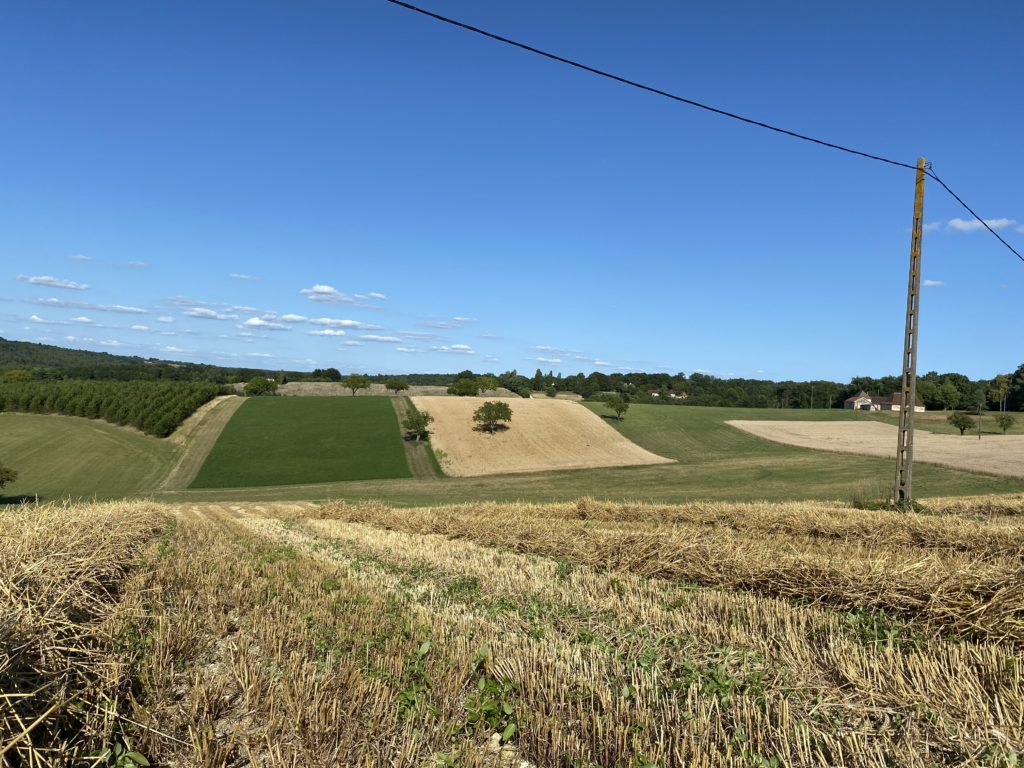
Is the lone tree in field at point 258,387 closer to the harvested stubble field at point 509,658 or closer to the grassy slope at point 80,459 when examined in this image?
the grassy slope at point 80,459

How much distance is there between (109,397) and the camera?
85.1 metres

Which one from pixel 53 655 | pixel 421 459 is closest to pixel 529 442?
pixel 421 459

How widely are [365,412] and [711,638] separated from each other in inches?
3126

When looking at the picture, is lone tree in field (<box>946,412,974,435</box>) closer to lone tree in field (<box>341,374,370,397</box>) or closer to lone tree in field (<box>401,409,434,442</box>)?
lone tree in field (<box>401,409,434,442</box>)

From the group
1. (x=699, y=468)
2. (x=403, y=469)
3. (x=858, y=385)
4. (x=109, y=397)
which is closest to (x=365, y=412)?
(x=403, y=469)

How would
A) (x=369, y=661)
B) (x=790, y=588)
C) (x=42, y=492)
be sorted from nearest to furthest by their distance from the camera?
1. (x=369, y=661)
2. (x=790, y=588)
3. (x=42, y=492)

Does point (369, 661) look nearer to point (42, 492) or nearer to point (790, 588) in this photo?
point (790, 588)

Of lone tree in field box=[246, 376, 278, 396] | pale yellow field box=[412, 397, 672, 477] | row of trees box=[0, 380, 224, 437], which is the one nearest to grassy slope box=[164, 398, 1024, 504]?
pale yellow field box=[412, 397, 672, 477]

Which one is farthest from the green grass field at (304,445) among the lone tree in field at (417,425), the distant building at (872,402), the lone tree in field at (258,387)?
the distant building at (872,402)

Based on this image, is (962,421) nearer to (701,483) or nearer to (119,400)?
(701,483)

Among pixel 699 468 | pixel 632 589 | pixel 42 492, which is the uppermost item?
pixel 632 589

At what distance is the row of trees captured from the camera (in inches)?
2940

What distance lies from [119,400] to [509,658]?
95.0 metres

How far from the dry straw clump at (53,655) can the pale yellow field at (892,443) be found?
2049 inches
